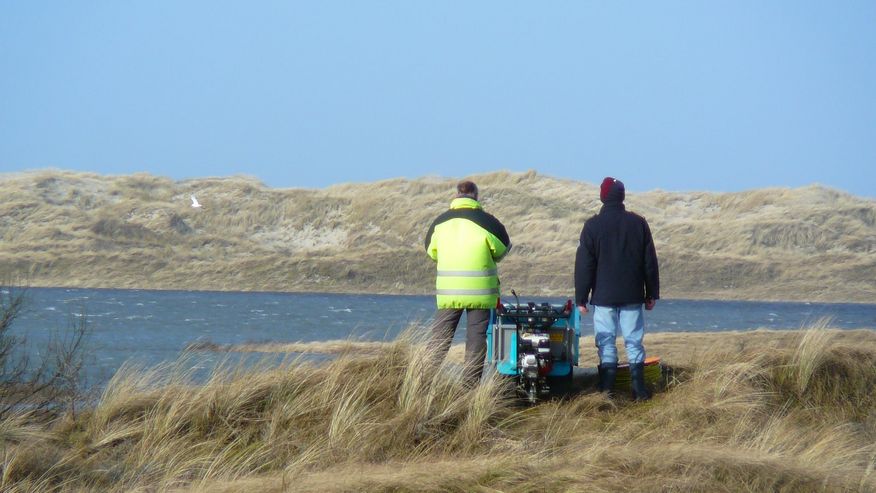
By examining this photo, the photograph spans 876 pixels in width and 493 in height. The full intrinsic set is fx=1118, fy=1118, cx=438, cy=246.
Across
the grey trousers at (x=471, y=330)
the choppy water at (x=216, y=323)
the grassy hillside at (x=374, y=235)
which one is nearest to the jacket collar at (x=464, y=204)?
the grey trousers at (x=471, y=330)

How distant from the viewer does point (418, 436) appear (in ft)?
24.3

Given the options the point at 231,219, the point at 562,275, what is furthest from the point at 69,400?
the point at 231,219

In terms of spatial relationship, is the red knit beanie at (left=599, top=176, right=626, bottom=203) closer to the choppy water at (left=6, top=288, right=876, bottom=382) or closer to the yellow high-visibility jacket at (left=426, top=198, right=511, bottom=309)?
the yellow high-visibility jacket at (left=426, top=198, right=511, bottom=309)

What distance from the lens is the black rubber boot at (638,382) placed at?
893cm

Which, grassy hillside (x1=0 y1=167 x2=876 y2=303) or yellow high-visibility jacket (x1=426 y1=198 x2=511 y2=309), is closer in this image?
yellow high-visibility jacket (x1=426 y1=198 x2=511 y2=309)

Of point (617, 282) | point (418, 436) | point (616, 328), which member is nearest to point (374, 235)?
point (616, 328)

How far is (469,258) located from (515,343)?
0.77m

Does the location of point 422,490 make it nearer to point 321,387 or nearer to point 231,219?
point 321,387

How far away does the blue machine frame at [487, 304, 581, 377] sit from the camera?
8.76 m

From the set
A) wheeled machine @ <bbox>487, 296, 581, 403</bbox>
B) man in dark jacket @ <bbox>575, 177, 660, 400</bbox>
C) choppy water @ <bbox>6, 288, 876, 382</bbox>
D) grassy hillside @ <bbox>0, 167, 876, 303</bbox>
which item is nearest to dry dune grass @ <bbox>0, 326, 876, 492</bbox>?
wheeled machine @ <bbox>487, 296, 581, 403</bbox>

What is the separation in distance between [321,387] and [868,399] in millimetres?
4874

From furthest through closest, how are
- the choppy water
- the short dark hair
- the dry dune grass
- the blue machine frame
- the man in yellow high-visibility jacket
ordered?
the choppy water, the short dark hair, the man in yellow high-visibility jacket, the blue machine frame, the dry dune grass

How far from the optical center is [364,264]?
2886 inches

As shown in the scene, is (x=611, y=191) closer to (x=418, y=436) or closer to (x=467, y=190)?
(x=467, y=190)
